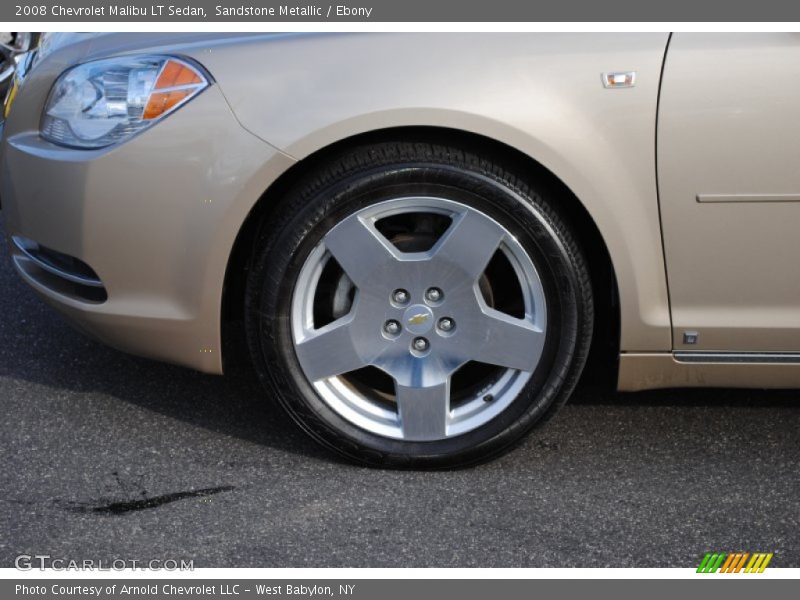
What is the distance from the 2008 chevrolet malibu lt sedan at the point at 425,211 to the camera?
2725mm

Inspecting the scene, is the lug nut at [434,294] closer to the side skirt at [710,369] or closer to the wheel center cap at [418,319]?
the wheel center cap at [418,319]

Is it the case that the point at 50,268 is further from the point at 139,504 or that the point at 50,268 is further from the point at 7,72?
the point at 7,72

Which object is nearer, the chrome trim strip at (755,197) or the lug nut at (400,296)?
the chrome trim strip at (755,197)

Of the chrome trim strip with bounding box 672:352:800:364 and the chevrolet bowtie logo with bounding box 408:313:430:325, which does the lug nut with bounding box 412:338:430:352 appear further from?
the chrome trim strip with bounding box 672:352:800:364

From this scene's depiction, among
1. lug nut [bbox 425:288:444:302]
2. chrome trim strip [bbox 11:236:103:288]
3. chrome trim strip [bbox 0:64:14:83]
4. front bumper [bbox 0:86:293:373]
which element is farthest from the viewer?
chrome trim strip [bbox 0:64:14:83]

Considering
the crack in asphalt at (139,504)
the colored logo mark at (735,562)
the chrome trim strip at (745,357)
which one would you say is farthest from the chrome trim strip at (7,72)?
the colored logo mark at (735,562)

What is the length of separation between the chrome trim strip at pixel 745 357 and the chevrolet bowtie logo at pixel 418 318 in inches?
25.8

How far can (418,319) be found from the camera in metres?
2.96

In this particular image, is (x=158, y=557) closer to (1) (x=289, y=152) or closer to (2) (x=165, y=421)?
(2) (x=165, y=421)

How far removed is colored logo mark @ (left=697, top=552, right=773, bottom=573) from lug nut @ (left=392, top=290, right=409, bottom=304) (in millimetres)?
976

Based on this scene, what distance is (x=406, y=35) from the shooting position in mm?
2811

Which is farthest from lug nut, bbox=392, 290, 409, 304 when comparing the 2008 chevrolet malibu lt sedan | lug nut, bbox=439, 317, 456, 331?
lug nut, bbox=439, 317, 456, 331

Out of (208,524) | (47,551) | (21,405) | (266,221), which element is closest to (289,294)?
(266,221)

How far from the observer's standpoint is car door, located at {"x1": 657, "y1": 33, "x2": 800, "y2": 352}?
8.82ft
